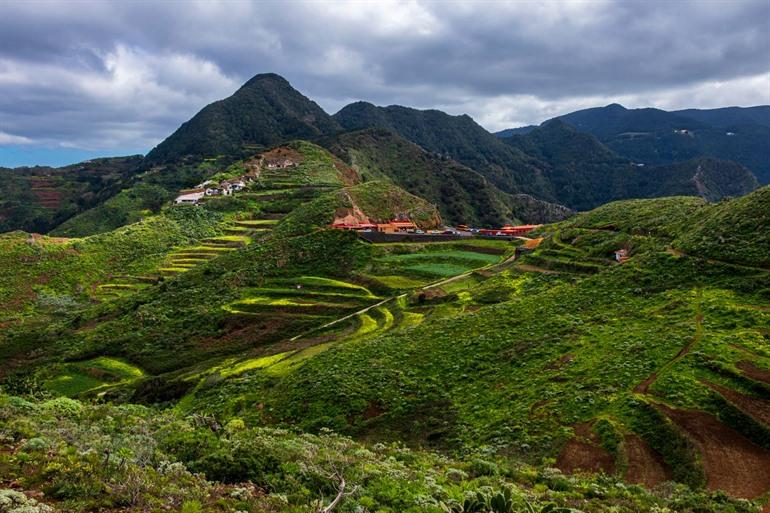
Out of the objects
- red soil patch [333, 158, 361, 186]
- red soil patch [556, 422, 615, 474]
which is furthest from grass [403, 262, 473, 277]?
red soil patch [333, 158, 361, 186]

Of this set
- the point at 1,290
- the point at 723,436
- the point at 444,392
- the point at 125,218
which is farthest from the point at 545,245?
the point at 125,218

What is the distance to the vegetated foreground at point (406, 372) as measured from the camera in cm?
1538

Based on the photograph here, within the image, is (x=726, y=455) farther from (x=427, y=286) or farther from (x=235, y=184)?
(x=235, y=184)

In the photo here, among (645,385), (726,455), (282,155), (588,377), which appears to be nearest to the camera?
(726,455)

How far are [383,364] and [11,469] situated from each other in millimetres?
26859

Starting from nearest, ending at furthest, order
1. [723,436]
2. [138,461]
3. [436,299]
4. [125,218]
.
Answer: [138,461], [723,436], [436,299], [125,218]

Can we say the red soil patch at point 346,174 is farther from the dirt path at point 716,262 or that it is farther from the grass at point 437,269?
the dirt path at point 716,262

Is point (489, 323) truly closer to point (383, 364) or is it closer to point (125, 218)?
point (383, 364)

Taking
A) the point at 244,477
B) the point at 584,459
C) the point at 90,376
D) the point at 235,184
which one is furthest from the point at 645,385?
the point at 235,184

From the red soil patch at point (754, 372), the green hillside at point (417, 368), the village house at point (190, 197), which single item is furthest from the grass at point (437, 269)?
the village house at point (190, 197)

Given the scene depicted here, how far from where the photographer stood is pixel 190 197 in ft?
415

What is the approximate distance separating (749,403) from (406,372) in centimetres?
2020

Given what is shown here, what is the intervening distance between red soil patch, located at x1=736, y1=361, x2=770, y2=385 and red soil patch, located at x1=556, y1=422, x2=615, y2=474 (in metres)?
9.09

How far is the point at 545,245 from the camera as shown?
222 feet
